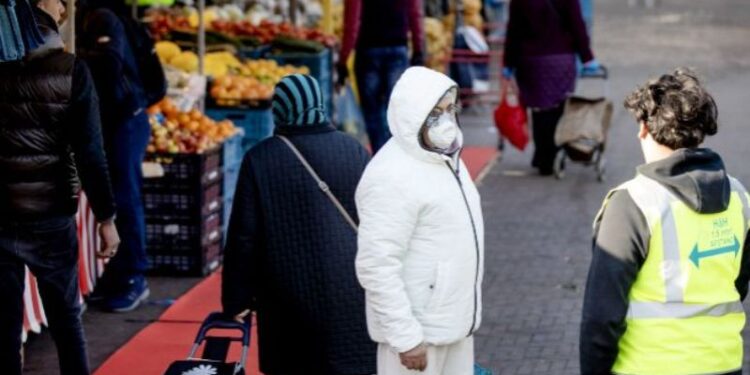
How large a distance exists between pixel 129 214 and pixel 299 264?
3.19 metres

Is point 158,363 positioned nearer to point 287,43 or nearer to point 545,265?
point 545,265

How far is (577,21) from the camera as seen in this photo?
12.8 m

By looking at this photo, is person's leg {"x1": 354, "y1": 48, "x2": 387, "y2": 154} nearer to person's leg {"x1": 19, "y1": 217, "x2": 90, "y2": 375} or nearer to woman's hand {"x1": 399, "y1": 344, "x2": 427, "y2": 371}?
person's leg {"x1": 19, "y1": 217, "x2": 90, "y2": 375}

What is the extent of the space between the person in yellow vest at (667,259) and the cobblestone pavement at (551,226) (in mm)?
3103

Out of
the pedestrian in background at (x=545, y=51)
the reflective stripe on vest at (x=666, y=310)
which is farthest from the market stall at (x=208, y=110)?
the reflective stripe on vest at (x=666, y=310)

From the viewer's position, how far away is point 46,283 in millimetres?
5941

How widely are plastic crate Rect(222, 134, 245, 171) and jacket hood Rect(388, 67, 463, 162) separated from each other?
5051 mm

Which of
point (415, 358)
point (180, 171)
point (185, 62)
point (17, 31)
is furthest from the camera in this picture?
point (185, 62)

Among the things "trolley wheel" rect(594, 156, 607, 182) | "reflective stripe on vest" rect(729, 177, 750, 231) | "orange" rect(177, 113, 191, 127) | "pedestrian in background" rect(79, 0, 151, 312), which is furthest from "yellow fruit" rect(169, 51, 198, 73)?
"reflective stripe on vest" rect(729, 177, 750, 231)

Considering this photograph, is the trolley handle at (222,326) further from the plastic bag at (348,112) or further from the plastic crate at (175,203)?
the plastic bag at (348,112)

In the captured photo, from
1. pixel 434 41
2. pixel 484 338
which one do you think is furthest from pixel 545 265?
pixel 434 41

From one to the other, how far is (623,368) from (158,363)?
368 centimetres

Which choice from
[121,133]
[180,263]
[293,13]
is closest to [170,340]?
[121,133]

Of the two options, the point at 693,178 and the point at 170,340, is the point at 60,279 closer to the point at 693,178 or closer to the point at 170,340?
the point at 170,340
